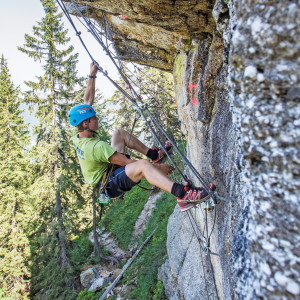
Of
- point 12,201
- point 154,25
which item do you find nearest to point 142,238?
point 12,201

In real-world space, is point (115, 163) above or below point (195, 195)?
above

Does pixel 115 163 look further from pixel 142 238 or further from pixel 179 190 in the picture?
pixel 142 238

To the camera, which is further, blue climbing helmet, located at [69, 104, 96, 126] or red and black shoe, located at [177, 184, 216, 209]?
blue climbing helmet, located at [69, 104, 96, 126]

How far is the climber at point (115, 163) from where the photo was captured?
3620 millimetres

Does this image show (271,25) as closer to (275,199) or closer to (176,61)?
(275,199)

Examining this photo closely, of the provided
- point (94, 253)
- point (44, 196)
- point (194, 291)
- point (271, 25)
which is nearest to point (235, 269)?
point (271, 25)

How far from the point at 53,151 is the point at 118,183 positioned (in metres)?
11.4

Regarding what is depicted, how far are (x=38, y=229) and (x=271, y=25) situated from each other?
664 inches

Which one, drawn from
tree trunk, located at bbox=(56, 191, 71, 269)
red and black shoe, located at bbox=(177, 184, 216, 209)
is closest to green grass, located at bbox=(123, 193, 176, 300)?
tree trunk, located at bbox=(56, 191, 71, 269)

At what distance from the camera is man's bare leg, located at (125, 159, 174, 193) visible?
364cm

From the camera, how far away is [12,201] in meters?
15.0

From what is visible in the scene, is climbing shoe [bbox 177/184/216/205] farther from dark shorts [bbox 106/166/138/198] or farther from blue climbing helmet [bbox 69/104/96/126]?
blue climbing helmet [bbox 69/104/96/126]

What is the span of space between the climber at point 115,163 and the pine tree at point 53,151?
34.0 feet

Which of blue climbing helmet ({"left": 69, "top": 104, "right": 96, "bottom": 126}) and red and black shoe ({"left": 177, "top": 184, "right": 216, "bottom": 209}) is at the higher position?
blue climbing helmet ({"left": 69, "top": 104, "right": 96, "bottom": 126})
